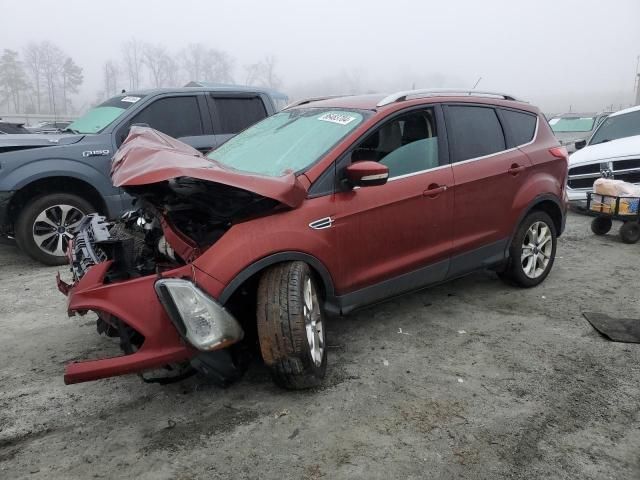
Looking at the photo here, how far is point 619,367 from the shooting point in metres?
3.26

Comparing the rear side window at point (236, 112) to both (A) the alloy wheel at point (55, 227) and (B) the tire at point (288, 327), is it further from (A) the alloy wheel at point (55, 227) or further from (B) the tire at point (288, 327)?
(B) the tire at point (288, 327)

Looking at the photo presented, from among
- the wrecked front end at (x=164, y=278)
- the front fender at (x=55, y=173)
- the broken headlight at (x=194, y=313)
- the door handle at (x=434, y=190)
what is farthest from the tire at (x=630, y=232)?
the front fender at (x=55, y=173)

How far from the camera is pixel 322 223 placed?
3.12m

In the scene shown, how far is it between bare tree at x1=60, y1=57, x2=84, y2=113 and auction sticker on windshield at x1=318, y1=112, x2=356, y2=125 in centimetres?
7028

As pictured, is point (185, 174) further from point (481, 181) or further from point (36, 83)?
point (36, 83)

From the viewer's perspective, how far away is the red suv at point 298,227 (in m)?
2.63

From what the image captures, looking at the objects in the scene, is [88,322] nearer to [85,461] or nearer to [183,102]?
[85,461]

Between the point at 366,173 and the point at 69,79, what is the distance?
7359 centimetres

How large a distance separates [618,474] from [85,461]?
8.17ft

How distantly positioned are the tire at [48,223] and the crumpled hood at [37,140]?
62 centimetres

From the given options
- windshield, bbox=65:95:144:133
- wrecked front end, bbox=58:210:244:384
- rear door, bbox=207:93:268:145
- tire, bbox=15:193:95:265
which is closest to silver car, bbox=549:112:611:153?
rear door, bbox=207:93:268:145

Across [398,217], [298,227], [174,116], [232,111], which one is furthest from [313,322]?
[232,111]

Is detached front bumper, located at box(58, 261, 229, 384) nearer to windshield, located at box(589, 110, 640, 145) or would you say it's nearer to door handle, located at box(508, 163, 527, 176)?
door handle, located at box(508, 163, 527, 176)

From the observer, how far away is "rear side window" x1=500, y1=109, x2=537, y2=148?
4402mm
